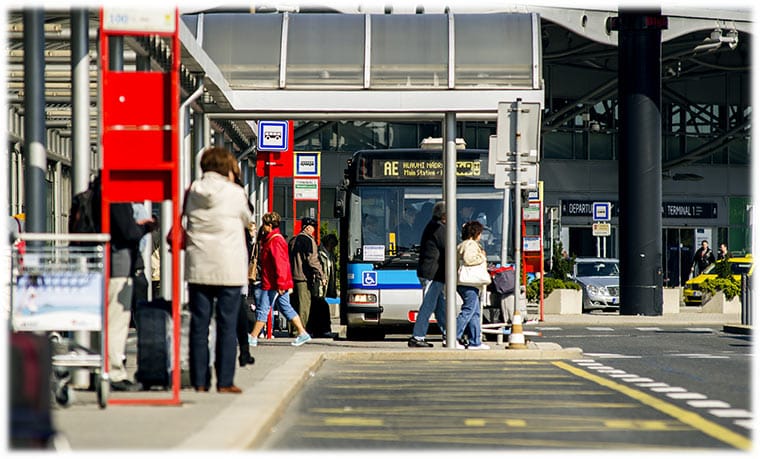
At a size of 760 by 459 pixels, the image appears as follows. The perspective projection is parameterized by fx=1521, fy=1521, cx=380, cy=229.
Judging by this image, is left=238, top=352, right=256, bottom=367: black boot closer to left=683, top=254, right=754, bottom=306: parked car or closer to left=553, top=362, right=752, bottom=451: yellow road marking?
left=553, top=362, right=752, bottom=451: yellow road marking

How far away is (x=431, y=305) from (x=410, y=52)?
2.90 meters

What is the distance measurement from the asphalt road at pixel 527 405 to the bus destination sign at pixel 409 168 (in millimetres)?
4604

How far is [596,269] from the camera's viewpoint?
3931 cm

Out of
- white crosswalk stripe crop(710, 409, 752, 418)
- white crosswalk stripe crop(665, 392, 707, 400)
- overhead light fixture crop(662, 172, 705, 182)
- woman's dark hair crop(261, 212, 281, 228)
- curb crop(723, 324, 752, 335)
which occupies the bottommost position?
curb crop(723, 324, 752, 335)

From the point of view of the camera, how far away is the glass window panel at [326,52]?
17219 mm

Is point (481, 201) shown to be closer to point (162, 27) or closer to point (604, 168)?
point (162, 27)

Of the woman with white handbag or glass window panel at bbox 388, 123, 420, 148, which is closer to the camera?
the woman with white handbag

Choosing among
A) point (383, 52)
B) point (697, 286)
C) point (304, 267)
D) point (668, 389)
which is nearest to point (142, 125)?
point (668, 389)

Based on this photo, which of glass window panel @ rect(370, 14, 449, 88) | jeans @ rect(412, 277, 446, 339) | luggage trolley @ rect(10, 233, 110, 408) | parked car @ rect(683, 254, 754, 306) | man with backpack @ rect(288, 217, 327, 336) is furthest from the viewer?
parked car @ rect(683, 254, 754, 306)

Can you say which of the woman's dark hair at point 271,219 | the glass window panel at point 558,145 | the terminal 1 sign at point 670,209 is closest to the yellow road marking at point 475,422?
the woman's dark hair at point 271,219

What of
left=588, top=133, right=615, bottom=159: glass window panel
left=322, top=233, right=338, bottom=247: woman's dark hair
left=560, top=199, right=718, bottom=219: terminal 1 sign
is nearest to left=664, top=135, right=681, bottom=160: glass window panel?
left=560, top=199, right=718, bottom=219: terminal 1 sign

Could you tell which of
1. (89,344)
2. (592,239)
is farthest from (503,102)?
(592,239)

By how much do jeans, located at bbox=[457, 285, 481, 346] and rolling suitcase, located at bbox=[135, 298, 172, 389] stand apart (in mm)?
7362

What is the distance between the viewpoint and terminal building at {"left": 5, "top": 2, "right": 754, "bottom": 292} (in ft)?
52.2
